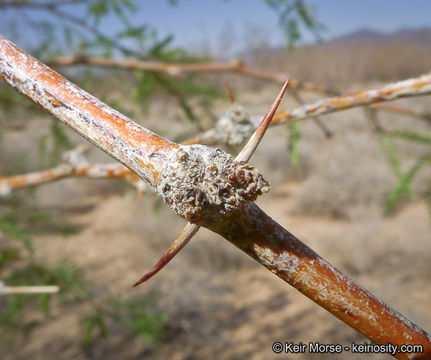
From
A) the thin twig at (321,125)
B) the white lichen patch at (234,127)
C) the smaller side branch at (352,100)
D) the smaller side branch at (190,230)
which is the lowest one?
the smaller side branch at (190,230)

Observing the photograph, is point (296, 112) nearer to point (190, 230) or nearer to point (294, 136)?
point (190, 230)

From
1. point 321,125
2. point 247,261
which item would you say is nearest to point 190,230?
point 321,125

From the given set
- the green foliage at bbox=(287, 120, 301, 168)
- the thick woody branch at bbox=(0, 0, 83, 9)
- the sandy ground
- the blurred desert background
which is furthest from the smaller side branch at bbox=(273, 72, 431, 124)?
the sandy ground

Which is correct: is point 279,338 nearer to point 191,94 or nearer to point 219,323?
point 219,323

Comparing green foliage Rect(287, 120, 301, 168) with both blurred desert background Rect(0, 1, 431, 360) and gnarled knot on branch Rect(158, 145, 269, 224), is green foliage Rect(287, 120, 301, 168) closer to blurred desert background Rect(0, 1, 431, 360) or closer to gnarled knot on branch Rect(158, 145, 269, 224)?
blurred desert background Rect(0, 1, 431, 360)

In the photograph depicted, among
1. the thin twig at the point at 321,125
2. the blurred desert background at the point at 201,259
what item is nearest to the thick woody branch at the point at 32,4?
the blurred desert background at the point at 201,259

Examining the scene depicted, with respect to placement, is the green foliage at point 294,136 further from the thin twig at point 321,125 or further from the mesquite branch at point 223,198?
the mesquite branch at point 223,198
